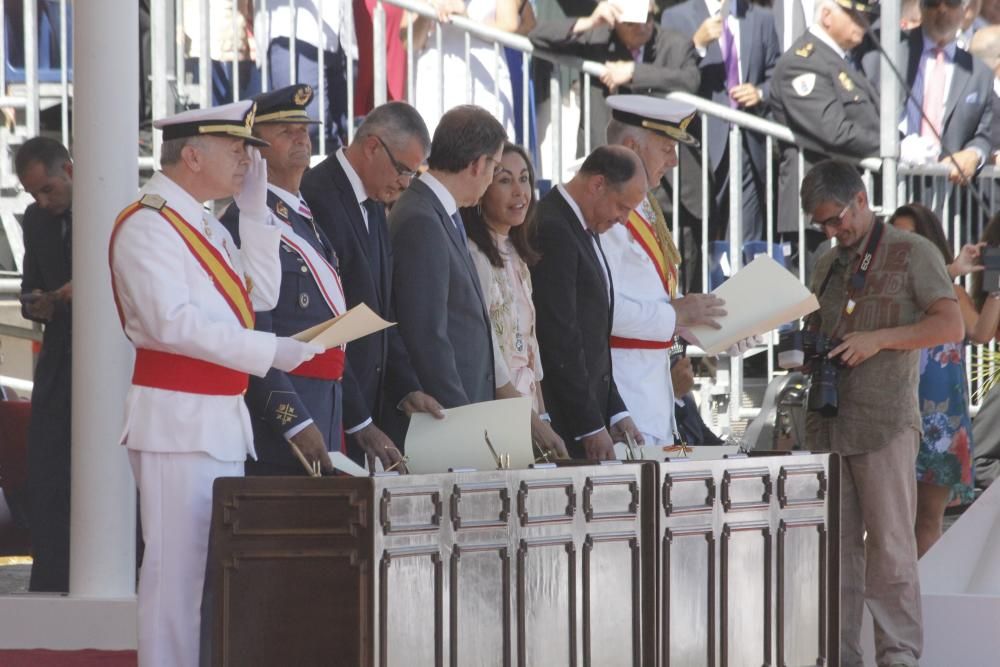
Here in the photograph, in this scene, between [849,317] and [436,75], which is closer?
[849,317]

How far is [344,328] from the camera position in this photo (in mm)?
4328

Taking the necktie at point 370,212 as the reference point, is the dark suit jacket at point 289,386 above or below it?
below

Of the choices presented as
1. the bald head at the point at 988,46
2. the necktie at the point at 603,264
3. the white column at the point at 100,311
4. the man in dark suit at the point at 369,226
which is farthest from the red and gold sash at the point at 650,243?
the bald head at the point at 988,46

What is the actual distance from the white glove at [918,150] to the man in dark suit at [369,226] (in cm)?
406

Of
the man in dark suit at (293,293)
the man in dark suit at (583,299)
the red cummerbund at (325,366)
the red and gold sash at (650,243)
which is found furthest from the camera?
the red and gold sash at (650,243)

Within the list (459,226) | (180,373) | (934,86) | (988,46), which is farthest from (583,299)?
(988,46)

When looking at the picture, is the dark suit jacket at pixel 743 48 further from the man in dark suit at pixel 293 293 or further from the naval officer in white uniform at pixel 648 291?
the man in dark suit at pixel 293 293

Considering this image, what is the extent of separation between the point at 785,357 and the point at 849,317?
0.28 metres

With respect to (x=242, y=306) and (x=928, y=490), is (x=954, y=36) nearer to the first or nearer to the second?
(x=928, y=490)

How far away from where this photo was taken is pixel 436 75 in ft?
26.5

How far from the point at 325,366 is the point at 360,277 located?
40 centimetres

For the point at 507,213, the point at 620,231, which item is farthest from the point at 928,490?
the point at 507,213

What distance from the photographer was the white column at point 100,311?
5754mm

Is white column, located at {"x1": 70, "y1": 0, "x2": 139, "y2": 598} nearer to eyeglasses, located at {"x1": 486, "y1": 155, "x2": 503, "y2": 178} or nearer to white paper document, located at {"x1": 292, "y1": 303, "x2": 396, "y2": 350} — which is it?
eyeglasses, located at {"x1": 486, "y1": 155, "x2": 503, "y2": 178}
